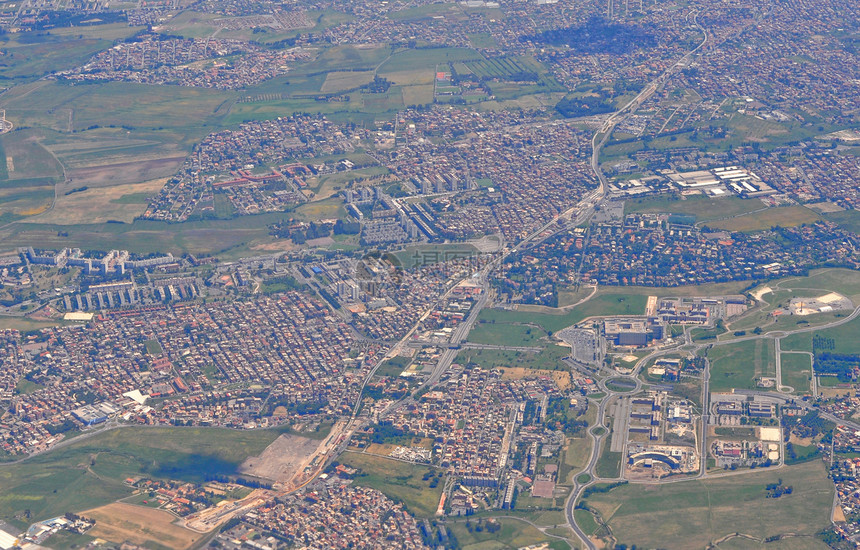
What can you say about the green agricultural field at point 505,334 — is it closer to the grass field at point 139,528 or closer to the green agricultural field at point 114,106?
the grass field at point 139,528

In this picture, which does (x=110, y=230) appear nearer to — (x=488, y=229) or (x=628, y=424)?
(x=488, y=229)

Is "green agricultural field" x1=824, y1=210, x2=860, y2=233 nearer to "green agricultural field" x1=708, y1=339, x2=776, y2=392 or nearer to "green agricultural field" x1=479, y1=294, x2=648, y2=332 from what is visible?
"green agricultural field" x1=479, y1=294, x2=648, y2=332

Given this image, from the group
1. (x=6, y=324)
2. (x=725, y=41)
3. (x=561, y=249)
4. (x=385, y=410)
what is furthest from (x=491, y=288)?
(x=725, y=41)

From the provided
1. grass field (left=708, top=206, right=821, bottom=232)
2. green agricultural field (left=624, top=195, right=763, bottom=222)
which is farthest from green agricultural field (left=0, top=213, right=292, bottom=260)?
grass field (left=708, top=206, right=821, bottom=232)

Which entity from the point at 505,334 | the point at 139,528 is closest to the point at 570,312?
the point at 505,334

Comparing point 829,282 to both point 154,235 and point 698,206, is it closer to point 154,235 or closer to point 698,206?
point 698,206

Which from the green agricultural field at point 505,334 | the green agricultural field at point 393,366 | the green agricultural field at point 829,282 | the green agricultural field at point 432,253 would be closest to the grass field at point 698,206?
the green agricultural field at point 829,282
